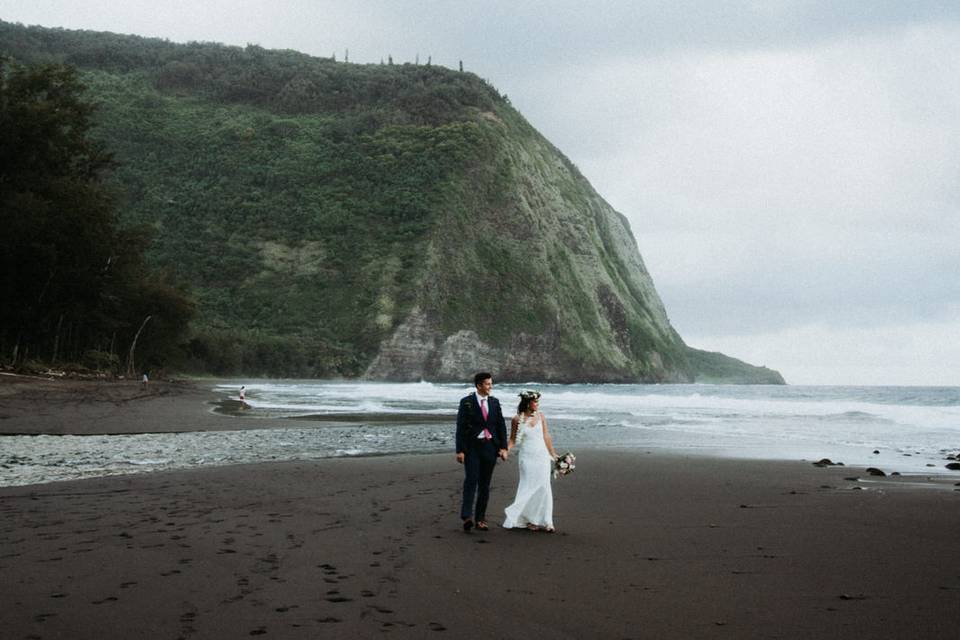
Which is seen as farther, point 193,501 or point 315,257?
point 315,257

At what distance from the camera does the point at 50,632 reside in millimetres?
4633

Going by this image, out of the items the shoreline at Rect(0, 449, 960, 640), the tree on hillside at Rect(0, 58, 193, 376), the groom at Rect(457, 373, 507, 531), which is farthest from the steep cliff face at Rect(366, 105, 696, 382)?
the groom at Rect(457, 373, 507, 531)

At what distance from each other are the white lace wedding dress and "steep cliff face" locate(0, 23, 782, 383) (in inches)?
2691

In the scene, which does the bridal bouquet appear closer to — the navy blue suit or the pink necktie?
the navy blue suit

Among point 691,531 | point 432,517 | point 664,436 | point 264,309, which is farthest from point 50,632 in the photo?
point 264,309

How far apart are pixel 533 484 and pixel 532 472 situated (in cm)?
12

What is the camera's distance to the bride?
8664mm

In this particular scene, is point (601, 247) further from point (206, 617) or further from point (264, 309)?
point (206, 617)

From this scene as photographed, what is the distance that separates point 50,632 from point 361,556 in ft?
8.83

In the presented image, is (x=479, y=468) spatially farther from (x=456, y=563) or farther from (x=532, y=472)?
(x=456, y=563)

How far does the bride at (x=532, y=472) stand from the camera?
8664 mm

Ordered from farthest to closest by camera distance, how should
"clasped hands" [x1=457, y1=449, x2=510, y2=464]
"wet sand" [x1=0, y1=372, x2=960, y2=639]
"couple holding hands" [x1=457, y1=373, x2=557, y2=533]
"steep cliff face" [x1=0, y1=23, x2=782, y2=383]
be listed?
"steep cliff face" [x1=0, y1=23, x2=782, y2=383] < "clasped hands" [x1=457, y1=449, x2=510, y2=464] < "couple holding hands" [x1=457, y1=373, x2=557, y2=533] < "wet sand" [x1=0, y1=372, x2=960, y2=639]

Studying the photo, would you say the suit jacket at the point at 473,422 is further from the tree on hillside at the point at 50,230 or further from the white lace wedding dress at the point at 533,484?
the tree on hillside at the point at 50,230

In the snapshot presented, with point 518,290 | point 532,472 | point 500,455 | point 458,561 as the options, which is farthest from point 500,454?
point 518,290
